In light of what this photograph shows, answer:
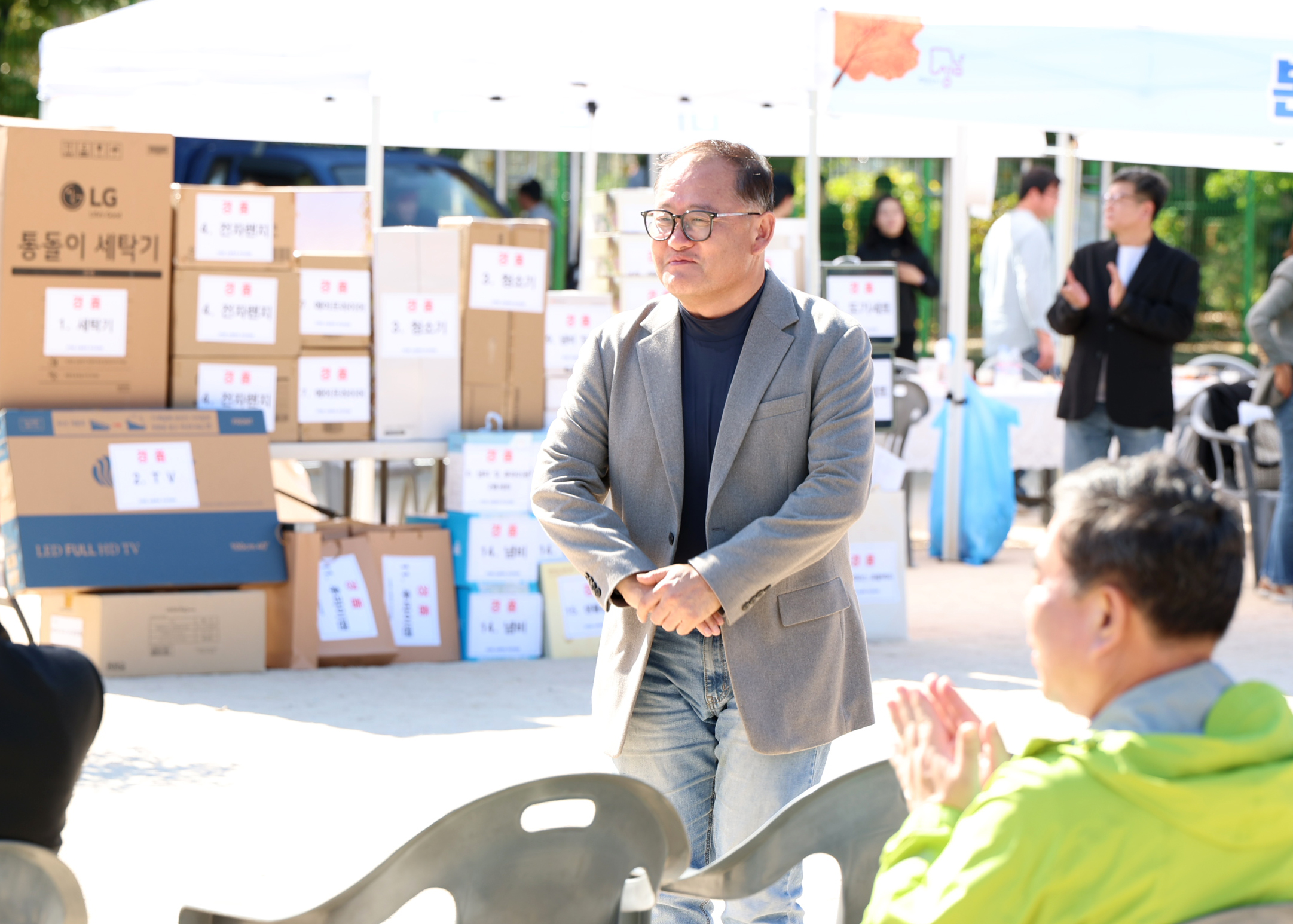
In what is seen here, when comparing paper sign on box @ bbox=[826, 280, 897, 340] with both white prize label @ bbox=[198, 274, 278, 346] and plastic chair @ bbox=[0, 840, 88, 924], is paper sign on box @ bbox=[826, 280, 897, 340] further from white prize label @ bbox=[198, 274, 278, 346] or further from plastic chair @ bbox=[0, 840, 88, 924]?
plastic chair @ bbox=[0, 840, 88, 924]

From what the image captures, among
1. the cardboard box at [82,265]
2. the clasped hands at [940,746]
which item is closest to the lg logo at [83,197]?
the cardboard box at [82,265]

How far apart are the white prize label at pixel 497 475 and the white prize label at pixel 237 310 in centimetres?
89

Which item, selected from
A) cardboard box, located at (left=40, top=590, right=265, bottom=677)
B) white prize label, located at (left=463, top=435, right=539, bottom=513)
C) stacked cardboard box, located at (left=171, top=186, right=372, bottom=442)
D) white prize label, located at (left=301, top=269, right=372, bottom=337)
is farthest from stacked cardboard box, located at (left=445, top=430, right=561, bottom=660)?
cardboard box, located at (left=40, top=590, right=265, bottom=677)

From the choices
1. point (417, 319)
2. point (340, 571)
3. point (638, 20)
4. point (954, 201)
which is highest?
point (638, 20)

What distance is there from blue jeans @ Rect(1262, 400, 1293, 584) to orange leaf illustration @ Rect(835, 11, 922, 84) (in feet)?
8.85

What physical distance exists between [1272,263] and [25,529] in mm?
14435

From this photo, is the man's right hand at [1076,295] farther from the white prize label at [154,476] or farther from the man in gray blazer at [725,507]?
the man in gray blazer at [725,507]

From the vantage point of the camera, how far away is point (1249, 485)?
7418mm

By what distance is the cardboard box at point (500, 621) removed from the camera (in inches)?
233

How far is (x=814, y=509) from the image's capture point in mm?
2434

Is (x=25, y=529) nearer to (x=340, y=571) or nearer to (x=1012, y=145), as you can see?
(x=340, y=571)

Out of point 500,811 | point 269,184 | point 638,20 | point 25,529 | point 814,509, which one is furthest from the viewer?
point 269,184

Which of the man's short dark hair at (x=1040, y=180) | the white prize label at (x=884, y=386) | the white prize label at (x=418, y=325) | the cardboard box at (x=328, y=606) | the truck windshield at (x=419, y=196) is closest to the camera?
the cardboard box at (x=328, y=606)

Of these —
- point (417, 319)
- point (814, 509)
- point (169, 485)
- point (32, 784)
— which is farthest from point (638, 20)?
point (32, 784)
